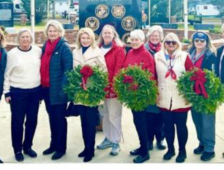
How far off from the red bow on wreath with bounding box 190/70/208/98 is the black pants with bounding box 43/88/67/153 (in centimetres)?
163

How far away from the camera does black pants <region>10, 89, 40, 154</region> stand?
452cm

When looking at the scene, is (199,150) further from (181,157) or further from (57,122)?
(57,122)

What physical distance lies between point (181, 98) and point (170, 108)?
0.59 ft

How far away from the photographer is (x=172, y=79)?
14.2 feet

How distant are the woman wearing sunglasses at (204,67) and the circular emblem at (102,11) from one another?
286cm

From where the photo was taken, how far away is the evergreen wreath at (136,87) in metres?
4.26

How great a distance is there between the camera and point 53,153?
5.02 meters

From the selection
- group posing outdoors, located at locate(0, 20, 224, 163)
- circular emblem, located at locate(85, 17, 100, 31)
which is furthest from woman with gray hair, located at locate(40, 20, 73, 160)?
circular emblem, located at locate(85, 17, 100, 31)

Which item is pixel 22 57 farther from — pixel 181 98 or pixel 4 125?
pixel 4 125

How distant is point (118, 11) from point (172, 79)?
10.6 feet

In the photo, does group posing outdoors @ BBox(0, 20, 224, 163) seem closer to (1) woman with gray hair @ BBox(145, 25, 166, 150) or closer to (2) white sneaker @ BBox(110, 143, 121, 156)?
(1) woman with gray hair @ BBox(145, 25, 166, 150)

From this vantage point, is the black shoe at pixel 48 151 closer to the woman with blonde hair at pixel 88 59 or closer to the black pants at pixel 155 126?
the woman with blonde hair at pixel 88 59

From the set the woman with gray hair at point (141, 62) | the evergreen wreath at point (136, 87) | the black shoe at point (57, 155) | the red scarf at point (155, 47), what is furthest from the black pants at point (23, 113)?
the red scarf at point (155, 47)

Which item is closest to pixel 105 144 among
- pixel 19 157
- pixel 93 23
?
pixel 19 157
